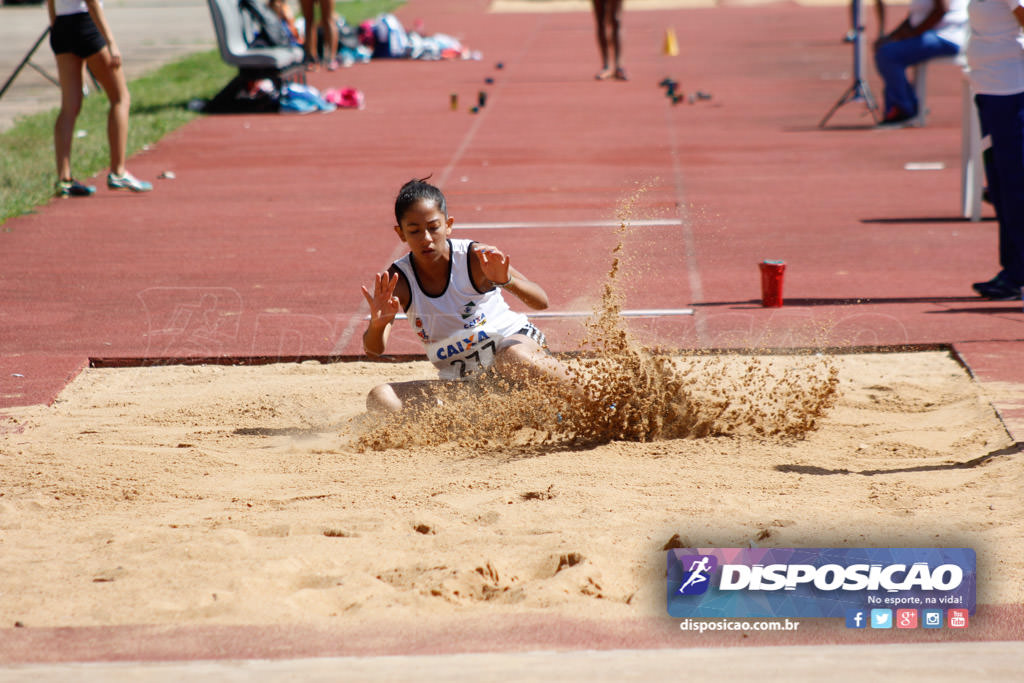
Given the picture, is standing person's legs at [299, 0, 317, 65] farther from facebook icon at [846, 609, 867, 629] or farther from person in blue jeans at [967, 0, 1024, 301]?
facebook icon at [846, 609, 867, 629]

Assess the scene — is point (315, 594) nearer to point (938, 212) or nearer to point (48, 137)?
point (938, 212)

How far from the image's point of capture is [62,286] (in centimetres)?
793

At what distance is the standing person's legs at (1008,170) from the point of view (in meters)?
6.88

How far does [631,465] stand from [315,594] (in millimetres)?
1624

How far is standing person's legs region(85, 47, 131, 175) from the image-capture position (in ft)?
32.8

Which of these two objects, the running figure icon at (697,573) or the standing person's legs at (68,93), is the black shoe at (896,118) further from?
the running figure icon at (697,573)

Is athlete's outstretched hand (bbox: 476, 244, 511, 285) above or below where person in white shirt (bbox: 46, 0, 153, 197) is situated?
below

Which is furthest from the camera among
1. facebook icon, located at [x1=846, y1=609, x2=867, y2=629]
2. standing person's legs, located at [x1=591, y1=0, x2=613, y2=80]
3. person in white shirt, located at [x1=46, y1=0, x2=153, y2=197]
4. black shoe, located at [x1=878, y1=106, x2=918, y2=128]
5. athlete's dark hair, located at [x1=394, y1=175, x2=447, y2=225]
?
standing person's legs, located at [x1=591, y1=0, x2=613, y2=80]

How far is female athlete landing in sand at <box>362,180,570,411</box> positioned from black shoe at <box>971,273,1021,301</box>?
322cm

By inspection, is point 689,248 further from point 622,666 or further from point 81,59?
point 622,666

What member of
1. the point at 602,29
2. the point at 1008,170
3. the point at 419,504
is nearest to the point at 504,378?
the point at 419,504

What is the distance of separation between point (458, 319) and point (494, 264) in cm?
52

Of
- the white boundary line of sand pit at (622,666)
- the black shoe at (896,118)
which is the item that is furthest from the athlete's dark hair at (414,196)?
the black shoe at (896,118)

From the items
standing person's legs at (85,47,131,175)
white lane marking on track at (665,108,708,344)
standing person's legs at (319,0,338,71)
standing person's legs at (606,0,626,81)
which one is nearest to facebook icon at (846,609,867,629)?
white lane marking on track at (665,108,708,344)
